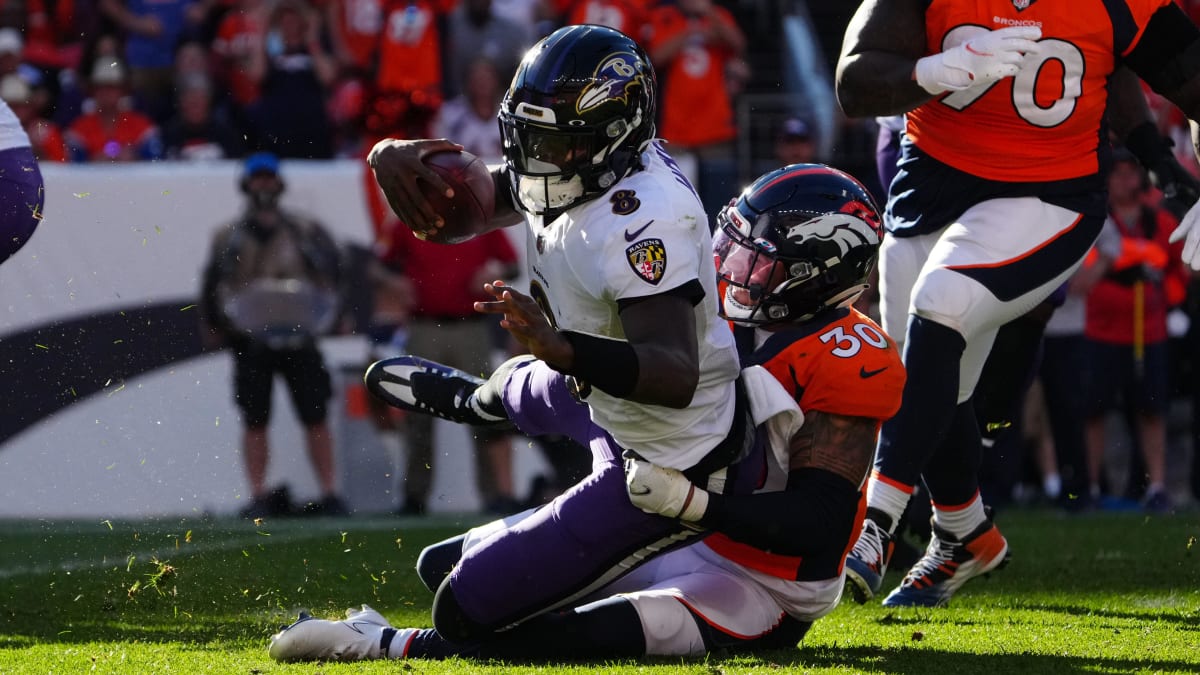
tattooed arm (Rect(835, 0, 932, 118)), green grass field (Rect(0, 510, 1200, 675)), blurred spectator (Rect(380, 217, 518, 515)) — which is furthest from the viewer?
blurred spectator (Rect(380, 217, 518, 515))

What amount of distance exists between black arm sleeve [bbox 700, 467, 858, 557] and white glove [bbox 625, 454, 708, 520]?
0.05 meters

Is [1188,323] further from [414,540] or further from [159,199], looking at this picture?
[159,199]

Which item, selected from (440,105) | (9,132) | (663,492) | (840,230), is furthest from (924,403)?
(440,105)

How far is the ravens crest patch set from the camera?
3.36 m

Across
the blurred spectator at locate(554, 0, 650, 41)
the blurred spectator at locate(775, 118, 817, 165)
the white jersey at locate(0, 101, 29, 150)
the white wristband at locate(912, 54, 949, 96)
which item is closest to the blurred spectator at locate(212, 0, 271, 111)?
the blurred spectator at locate(554, 0, 650, 41)

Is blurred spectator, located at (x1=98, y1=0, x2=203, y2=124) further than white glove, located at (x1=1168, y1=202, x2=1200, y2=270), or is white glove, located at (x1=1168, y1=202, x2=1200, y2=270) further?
blurred spectator, located at (x1=98, y1=0, x2=203, y2=124)

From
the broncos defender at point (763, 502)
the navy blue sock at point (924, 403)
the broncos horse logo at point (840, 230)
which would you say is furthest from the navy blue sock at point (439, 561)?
the navy blue sock at point (924, 403)

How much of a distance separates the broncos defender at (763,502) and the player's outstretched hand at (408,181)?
49 centimetres

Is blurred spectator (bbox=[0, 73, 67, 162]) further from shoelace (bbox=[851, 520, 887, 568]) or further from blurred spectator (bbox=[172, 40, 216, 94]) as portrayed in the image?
shoelace (bbox=[851, 520, 887, 568])

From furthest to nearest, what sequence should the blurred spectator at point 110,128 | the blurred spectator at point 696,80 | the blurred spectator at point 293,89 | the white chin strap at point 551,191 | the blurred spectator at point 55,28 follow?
the blurred spectator at point 55,28 < the blurred spectator at point 696,80 < the blurred spectator at point 110,128 < the blurred spectator at point 293,89 < the white chin strap at point 551,191

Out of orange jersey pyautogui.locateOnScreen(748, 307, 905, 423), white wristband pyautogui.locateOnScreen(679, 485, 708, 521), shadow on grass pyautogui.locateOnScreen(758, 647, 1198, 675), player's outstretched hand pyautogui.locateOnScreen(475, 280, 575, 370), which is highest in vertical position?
player's outstretched hand pyautogui.locateOnScreen(475, 280, 575, 370)

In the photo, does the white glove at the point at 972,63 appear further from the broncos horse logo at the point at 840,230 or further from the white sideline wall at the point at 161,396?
the white sideline wall at the point at 161,396

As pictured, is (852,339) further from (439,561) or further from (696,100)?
(696,100)

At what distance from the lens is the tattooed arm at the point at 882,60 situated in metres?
4.60
